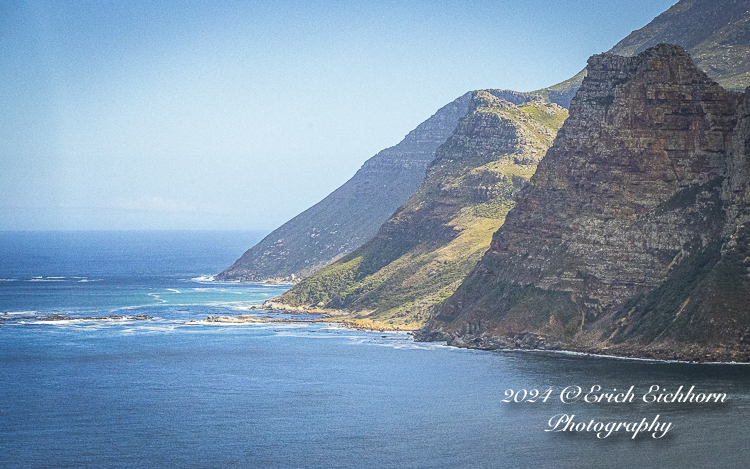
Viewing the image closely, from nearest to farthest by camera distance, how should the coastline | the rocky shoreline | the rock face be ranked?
the coastline, the rocky shoreline, the rock face

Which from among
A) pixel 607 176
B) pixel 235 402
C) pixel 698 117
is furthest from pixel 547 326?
pixel 235 402

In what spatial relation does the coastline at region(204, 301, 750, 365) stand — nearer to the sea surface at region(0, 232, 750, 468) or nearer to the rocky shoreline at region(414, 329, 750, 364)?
→ the rocky shoreline at region(414, 329, 750, 364)

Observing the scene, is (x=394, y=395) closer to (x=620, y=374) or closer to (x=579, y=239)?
(x=620, y=374)

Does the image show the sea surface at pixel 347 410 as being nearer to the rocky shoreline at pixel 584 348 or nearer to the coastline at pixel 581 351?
the coastline at pixel 581 351

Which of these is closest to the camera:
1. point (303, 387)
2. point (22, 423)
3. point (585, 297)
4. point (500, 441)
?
point (500, 441)

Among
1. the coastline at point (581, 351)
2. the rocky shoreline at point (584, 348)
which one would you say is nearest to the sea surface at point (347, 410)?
the coastline at point (581, 351)

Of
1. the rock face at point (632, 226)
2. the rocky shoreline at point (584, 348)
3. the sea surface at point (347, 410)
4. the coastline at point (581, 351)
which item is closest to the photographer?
the sea surface at point (347, 410)

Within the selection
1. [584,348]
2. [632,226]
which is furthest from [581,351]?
[632,226]

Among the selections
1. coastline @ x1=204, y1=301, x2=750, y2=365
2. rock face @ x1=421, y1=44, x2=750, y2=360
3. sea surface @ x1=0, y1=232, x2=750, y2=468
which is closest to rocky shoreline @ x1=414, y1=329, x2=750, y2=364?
coastline @ x1=204, y1=301, x2=750, y2=365

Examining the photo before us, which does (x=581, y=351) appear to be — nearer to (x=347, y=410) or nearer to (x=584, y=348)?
(x=584, y=348)
